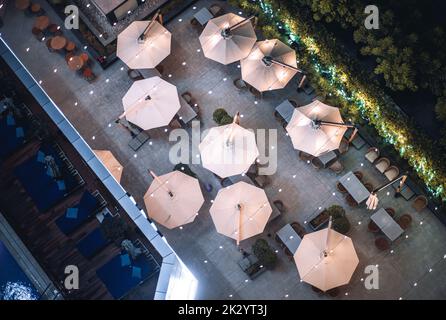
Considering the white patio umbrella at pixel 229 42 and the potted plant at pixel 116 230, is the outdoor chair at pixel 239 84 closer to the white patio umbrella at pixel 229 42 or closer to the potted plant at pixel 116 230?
the white patio umbrella at pixel 229 42

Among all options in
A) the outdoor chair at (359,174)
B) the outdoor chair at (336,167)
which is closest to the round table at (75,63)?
the outdoor chair at (336,167)

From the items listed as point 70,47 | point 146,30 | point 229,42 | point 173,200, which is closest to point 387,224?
point 173,200

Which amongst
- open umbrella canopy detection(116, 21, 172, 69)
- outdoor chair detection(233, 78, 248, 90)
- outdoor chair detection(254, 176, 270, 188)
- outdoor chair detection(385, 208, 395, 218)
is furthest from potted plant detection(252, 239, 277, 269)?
open umbrella canopy detection(116, 21, 172, 69)

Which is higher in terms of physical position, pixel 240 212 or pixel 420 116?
pixel 240 212

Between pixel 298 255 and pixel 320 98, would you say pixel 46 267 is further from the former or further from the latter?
pixel 320 98

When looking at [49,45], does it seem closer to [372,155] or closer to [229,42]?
[229,42]

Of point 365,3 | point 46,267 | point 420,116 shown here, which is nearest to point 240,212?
point 46,267
